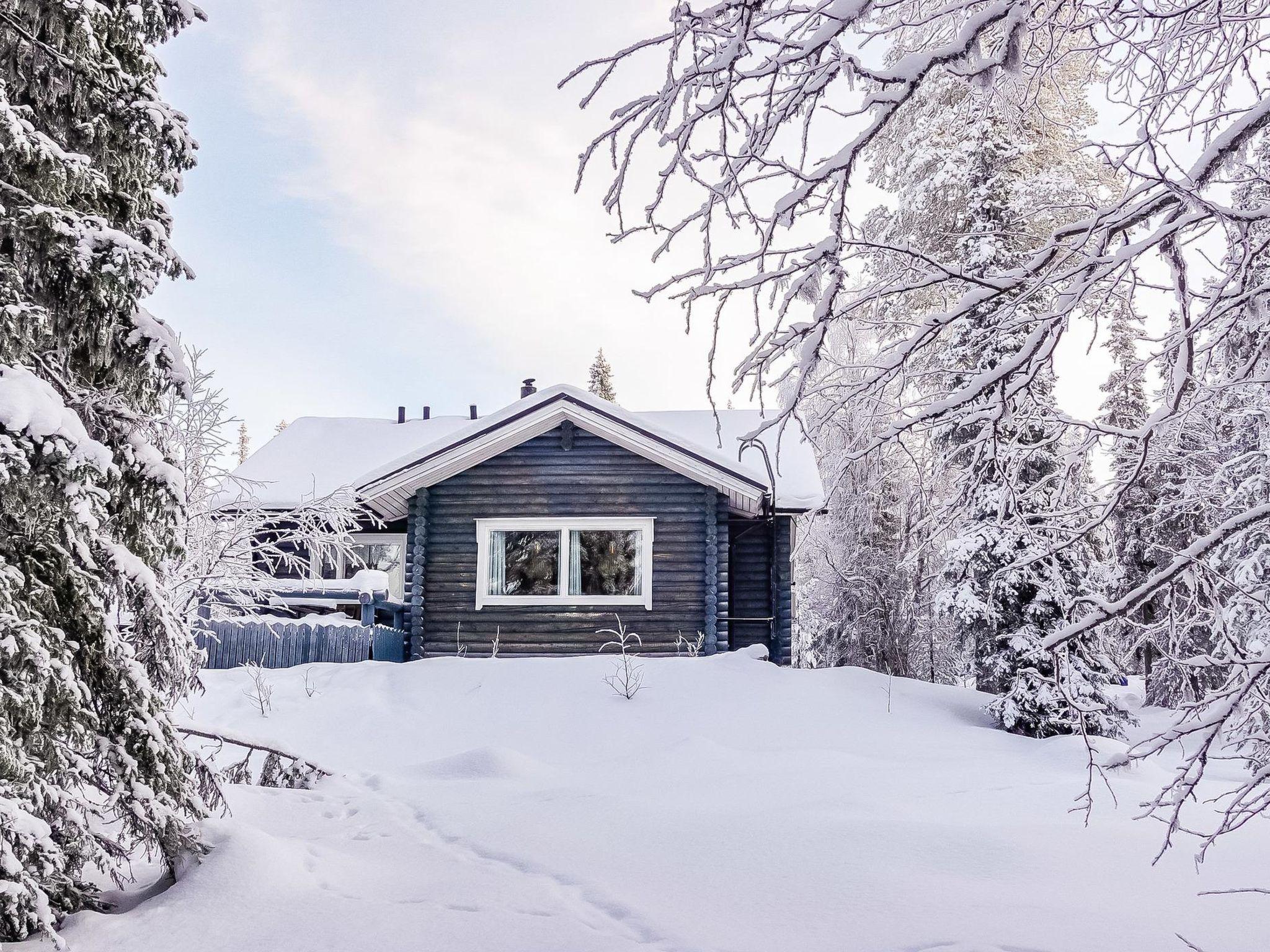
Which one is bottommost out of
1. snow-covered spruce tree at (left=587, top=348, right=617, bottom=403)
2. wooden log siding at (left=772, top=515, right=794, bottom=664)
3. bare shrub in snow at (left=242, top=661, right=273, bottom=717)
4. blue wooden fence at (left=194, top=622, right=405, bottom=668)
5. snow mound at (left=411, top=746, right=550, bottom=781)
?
snow mound at (left=411, top=746, right=550, bottom=781)

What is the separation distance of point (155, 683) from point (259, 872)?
1.03m

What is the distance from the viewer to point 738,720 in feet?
31.1

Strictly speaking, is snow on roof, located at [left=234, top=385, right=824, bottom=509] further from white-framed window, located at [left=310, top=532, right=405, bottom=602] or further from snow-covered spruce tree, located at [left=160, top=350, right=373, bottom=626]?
snow-covered spruce tree, located at [left=160, top=350, right=373, bottom=626]

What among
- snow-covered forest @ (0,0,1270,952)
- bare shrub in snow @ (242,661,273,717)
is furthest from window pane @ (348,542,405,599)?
snow-covered forest @ (0,0,1270,952)

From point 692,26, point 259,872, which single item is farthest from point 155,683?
point 692,26

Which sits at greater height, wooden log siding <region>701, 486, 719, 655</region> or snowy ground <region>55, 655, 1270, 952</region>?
wooden log siding <region>701, 486, 719, 655</region>

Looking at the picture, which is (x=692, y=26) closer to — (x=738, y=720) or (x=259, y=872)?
(x=259, y=872)

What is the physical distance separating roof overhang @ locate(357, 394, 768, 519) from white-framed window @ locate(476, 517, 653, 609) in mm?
1098

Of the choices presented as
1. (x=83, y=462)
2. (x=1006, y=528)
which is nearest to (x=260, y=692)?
(x=83, y=462)

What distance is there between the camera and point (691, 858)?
437 cm

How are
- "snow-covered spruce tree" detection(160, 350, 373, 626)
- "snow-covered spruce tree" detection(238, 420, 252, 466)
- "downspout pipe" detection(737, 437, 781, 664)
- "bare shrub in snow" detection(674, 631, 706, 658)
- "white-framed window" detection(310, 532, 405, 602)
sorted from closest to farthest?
"snow-covered spruce tree" detection(160, 350, 373, 626) → "bare shrub in snow" detection(674, 631, 706, 658) → "downspout pipe" detection(737, 437, 781, 664) → "white-framed window" detection(310, 532, 405, 602) → "snow-covered spruce tree" detection(238, 420, 252, 466)

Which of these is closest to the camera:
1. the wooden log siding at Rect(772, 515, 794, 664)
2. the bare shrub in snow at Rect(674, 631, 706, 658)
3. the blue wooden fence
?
the bare shrub in snow at Rect(674, 631, 706, 658)

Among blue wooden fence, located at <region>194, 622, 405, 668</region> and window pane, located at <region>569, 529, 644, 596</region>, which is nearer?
blue wooden fence, located at <region>194, 622, 405, 668</region>

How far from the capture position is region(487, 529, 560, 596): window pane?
13.7 meters
